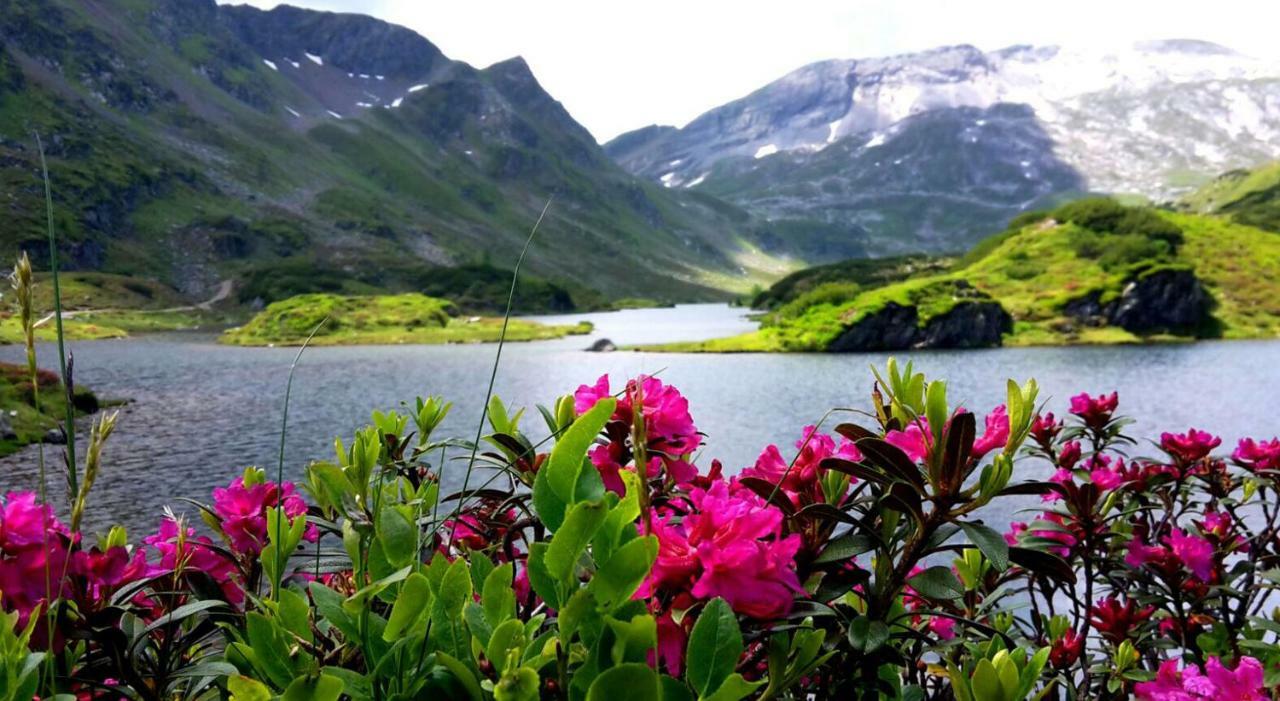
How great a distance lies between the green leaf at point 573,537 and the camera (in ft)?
2.82

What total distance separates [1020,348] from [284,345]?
7431cm

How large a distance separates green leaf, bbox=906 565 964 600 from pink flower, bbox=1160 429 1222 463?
11.5ft

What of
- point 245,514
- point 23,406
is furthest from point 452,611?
point 23,406

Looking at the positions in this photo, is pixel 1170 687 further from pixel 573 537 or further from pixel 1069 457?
pixel 1069 457

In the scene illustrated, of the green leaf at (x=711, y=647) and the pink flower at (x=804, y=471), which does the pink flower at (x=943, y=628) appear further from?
the green leaf at (x=711, y=647)

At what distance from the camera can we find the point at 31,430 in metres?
28.7

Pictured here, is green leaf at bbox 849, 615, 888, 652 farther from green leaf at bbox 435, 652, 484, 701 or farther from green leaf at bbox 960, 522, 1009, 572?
green leaf at bbox 435, 652, 484, 701

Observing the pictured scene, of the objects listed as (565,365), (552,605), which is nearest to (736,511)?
(552,605)

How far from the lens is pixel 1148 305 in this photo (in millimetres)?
75438

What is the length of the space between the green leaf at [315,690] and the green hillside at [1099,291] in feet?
206

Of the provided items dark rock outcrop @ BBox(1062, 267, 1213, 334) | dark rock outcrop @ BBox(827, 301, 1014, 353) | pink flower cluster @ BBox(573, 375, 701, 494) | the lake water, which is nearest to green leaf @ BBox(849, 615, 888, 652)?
pink flower cluster @ BBox(573, 375, 701, 494)

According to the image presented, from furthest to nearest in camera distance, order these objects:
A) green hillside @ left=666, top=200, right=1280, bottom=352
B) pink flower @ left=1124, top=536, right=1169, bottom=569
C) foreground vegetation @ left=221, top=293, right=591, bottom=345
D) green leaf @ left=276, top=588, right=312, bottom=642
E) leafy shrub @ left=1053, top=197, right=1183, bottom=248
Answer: leafy shrub @ left=1053, top=197, right=1183, bottom=248 → foreground vegetation @ left=221, top=293, right=591, bottom=345 → green hillside @ left=666, top=200, right=1280, bottom=352 → pink flower @ left=1124, top=536, right=1169, bottom=569 → green leaf @ left=276, top=588, right=312, bottom=642

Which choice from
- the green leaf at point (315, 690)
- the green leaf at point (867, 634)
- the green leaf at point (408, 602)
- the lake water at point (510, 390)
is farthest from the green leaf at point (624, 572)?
the lake water at point (510, 390)

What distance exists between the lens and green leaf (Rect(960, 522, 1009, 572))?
1419 mm
